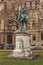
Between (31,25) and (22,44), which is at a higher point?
(31,25)

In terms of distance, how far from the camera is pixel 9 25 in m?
82.2

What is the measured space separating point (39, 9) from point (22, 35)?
1915 inches

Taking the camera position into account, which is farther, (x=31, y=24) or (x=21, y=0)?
(x=31, y=24)

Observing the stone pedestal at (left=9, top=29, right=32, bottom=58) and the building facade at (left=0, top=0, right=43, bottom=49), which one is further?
the building facade at (left=0, top=0, right=43, bottom=49)

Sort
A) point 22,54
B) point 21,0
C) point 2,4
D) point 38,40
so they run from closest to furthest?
point 22,54 → point 21,0 → point 38,40 → point 2,4

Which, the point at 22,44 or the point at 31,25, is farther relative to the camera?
the point at 31,25

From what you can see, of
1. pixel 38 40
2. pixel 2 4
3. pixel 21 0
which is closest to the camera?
pixel 21 0

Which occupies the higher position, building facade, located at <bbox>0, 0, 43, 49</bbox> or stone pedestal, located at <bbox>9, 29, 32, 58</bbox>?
building facade, located at <bbox>0, 0, 43, 49</bbox>

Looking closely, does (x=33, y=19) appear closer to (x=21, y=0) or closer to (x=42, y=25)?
(x=42, y=25)

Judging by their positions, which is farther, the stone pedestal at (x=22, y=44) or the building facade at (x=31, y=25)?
the building facade at (x=31, y=25)

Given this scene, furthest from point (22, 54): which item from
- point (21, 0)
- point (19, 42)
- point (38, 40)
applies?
point (38, 40)

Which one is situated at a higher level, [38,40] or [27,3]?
[27,3]

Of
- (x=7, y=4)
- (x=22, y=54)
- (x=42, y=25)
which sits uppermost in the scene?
(x=7, y=4)

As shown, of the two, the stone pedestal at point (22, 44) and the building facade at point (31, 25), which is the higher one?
the building facade at point (31, 25)
